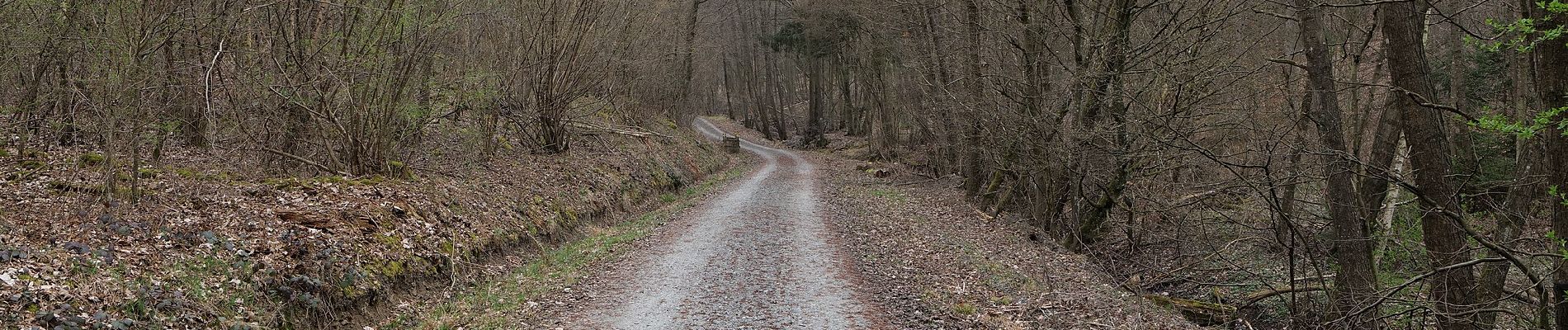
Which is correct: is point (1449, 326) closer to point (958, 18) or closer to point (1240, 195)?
point (1240, 195)

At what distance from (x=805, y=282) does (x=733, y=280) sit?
0.88 metres

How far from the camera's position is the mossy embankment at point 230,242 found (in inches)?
254

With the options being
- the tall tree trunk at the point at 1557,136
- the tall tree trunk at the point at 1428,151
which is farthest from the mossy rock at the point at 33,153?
A: the tall tree trunk at the point at 1557,136

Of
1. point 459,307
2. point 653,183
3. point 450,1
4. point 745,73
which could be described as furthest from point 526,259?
point 745,73

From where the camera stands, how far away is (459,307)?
360 inches

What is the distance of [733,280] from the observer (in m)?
10.1

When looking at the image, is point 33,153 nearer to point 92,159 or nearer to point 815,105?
point 92,159

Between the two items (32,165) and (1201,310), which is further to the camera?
(1201,310)

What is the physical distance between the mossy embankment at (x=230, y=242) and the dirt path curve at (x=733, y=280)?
2228 millimetres

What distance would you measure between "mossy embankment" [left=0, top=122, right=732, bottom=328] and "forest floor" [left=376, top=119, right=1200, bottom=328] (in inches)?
27.9

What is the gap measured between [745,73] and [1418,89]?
159 feet

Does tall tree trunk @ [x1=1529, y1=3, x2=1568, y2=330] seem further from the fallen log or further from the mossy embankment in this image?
the mossy embankment

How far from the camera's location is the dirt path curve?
8.45m

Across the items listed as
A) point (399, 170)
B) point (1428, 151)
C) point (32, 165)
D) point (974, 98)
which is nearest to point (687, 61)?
point (974, 98)
